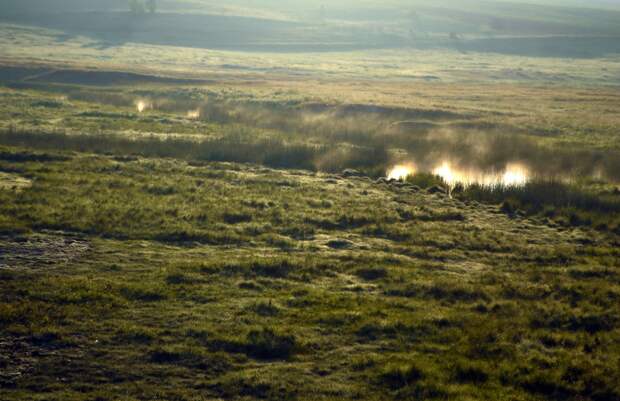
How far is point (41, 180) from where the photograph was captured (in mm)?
31812

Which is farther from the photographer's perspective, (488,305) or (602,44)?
(602,44)

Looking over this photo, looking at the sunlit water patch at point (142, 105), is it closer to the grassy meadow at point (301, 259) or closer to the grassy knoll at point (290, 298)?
the grassy meadow at point (301, 259)

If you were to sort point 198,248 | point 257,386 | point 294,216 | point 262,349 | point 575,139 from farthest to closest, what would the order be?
1. point 575,139
2. point 294,216
3. point 198,248
4. point 262,349
5. point 257,386

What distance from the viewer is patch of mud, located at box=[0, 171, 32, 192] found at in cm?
2991

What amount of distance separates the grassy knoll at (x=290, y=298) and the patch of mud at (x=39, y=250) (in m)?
0.09

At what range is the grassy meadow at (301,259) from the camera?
49.3ft

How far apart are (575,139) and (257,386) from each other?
4238 cm


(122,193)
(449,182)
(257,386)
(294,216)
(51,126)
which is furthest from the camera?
(51,126)

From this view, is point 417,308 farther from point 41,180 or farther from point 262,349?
point 41,180

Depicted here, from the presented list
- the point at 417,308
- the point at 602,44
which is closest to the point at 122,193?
the point at 417,308

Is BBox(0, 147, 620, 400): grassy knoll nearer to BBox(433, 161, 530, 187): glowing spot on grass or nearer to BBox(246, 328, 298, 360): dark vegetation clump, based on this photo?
BBox(246, 328, 298, 360): dark vegetation clump

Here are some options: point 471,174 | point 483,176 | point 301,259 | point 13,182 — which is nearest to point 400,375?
point 301,259

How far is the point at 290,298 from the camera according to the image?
19250 millimetres

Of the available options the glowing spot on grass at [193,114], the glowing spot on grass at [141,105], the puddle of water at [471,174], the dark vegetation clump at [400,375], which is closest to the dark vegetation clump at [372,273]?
the dark vegetation clump at [400,375]
